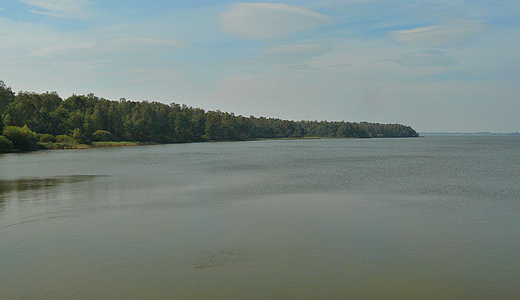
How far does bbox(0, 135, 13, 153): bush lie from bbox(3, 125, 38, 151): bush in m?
2.40

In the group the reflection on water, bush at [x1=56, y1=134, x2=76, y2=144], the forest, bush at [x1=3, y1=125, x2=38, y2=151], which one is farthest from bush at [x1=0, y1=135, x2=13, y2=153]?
the reflection on water

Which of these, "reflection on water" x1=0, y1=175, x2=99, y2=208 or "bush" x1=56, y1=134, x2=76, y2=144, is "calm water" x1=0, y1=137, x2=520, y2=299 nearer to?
"reflection on water" x1=0, y1=175, x2=99, y2=208

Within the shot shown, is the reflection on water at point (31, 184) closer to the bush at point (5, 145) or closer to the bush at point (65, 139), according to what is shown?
the bush at point (5, 145)

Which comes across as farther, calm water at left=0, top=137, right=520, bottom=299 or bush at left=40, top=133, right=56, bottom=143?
bush at left=40, top=133, right=56, bottom=143

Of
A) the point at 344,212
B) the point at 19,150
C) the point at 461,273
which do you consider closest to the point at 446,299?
the point at 461,273

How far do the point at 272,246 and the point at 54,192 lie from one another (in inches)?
761

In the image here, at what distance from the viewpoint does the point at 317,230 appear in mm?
16688

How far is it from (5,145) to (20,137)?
583cm

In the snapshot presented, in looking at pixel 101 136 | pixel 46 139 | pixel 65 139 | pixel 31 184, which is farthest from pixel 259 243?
pixel 101 136

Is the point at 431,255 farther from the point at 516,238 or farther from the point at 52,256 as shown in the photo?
the point at 52,256

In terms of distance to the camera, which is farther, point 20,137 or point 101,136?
point 101,136

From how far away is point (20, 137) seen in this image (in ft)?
256

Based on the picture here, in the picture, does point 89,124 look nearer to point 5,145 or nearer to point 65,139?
point 65,139

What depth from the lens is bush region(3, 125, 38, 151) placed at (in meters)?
A: 76.2
